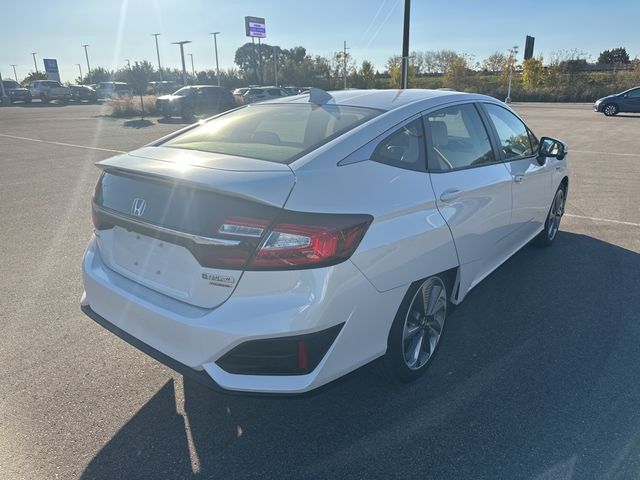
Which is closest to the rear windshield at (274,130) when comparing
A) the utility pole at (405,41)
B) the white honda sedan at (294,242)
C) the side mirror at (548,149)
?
the white honda sedan at (294,242)

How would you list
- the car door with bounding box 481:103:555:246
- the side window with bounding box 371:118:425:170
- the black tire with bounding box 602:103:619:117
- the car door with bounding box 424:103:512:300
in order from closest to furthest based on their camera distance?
the side window with bounding box 371:118:425:170 → the car door with bounding box 424:103:512:300 → the car door with bounding box 481:103:555:246 → the black tire with bounding box 602:103:619:117

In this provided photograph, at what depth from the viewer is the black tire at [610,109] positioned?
2531cm

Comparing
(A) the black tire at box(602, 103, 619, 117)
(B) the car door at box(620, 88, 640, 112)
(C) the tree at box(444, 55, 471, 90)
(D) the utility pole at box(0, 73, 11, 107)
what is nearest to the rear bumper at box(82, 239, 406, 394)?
(B) the car door at box(620, 88, 640, 112)

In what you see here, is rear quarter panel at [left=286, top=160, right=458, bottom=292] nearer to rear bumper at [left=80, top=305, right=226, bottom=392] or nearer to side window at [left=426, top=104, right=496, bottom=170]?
side window at [left=426, top=104, right=496, bottom=170]

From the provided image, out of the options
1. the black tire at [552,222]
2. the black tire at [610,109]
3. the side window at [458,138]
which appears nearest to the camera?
the side window at [458,138]

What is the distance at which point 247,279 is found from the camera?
209 cm

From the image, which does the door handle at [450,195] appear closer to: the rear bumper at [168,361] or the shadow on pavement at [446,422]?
the shadow on pavement at [446,422]

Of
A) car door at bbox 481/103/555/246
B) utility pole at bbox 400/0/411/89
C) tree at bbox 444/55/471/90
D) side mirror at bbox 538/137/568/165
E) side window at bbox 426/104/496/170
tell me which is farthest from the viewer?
tree at bbox 444/55/471/90

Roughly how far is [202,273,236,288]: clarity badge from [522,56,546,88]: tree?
→ 59.5 metres

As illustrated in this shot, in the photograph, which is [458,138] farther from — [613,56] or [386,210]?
[613,56]

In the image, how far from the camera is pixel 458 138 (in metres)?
3.38

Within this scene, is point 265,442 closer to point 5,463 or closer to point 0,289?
point 5,463

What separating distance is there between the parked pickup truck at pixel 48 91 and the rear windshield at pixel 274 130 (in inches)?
1996

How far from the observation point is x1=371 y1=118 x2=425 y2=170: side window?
2619 millimetres
